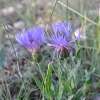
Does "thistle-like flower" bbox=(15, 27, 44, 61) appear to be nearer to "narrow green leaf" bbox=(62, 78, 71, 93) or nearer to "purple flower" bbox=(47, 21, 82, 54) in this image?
"purple flower" bbox=(47, 21, 82, 54)

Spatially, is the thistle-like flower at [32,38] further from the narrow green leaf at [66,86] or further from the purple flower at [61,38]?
the narrow green leaf at [66,86]

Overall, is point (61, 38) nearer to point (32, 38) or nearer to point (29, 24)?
point (32, 38)

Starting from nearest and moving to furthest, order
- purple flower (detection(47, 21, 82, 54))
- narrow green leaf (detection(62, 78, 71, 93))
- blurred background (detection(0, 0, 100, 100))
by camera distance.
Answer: purple flower (detection(47, 21, 82, 54))
narrow green leaf (detection(62, 78, 71, 93))
blurred background (detection(0, 0, 100, 100))

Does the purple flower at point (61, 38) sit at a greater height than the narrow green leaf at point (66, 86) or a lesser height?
greater

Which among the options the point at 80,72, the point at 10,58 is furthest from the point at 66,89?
the point at 10,58

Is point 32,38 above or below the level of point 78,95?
above

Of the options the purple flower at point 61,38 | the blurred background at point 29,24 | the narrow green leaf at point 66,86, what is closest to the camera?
the purple flower at point 61,38

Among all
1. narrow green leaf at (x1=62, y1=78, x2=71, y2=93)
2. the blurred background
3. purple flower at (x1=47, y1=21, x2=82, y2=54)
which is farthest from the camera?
the blurred background

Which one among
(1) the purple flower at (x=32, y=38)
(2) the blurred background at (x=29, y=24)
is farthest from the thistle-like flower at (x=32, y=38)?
(2) the blurred background at (x=29, y=24)

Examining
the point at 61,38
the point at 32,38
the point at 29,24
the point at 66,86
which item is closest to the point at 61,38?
the point at 61,38

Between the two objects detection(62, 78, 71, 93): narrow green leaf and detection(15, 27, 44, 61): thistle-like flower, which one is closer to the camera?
detection(15, 27, 44, 61): thistle-like flower

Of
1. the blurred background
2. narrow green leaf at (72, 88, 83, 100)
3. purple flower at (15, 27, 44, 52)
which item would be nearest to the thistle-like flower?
purple flower at (15, 27, 44, 52)

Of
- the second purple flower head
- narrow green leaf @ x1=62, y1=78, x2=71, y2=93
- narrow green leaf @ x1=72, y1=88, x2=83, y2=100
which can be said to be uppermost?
the second purple flower head
